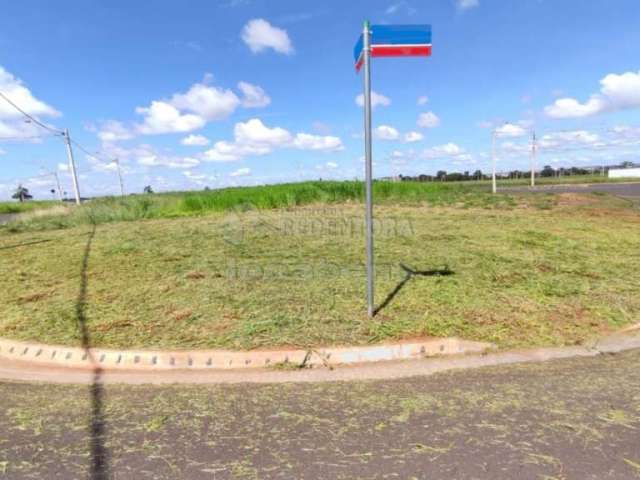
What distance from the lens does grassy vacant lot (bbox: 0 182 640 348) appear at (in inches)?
128

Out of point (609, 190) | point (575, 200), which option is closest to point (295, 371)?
point (575, 200)

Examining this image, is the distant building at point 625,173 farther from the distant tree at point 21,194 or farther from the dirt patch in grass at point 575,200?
the distant tree at point 21,194

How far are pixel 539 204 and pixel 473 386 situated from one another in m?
13.0

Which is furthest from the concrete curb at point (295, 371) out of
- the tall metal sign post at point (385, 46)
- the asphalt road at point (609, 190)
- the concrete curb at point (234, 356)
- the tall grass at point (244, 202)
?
the asphalt road at point (609, 190)

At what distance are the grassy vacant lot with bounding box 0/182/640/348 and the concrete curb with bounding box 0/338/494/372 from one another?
0.15 m

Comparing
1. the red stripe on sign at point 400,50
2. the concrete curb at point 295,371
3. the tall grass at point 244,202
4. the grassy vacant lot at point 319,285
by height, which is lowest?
the concrete curb at point 295,371

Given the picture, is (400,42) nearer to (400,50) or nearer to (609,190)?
(400,50)

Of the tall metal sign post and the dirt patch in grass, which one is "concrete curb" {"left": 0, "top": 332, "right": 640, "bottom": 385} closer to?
the tall metal sign post

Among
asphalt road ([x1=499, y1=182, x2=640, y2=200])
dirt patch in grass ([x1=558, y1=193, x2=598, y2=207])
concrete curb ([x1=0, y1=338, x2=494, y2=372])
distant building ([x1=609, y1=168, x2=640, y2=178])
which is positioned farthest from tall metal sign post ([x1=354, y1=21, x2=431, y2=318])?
distant building ([x1=609, y1=168, x2=640, y2=178])

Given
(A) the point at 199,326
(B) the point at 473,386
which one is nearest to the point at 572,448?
(B) the point at 473,386

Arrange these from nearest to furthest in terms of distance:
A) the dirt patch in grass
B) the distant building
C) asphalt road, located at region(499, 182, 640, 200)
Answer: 1. the dirt patch in grass
2. asphalt road, located at region(499, 182, 640, 200)
3. the distant building

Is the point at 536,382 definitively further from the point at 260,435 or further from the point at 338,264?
the point at 338,264

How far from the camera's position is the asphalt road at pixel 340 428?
1.67 meters

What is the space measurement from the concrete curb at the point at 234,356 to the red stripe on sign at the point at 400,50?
225 centimetres
